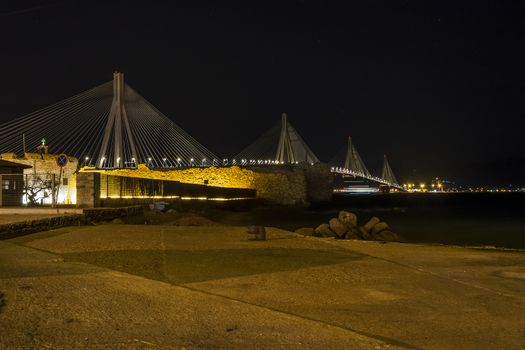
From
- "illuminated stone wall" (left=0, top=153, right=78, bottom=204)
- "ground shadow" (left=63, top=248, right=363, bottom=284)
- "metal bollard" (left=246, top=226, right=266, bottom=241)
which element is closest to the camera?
"ground shadow" (left=63, top=248, right=363, bottom=284)

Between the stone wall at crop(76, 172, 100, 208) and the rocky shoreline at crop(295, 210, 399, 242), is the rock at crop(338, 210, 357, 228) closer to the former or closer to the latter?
the rocky shoreline at crop(295, 210, 399, 242)

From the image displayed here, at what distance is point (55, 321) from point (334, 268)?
14.8 ft

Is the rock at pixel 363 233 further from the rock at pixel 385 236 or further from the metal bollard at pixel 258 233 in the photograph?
the metal bollard at pixel 258 233

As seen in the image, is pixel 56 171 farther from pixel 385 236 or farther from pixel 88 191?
pixel 385 236

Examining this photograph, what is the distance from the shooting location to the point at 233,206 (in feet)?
169

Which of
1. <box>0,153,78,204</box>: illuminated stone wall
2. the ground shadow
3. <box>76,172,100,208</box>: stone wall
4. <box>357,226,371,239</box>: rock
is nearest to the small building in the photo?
<box>0,153,78,204</box>: illuminated stone wall

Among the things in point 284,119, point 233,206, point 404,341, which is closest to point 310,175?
point 284,119

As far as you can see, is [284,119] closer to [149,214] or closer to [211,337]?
[149,214]

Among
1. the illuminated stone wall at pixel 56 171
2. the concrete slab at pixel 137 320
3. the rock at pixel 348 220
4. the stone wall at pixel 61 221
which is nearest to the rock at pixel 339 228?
the rock at pixel 348 220

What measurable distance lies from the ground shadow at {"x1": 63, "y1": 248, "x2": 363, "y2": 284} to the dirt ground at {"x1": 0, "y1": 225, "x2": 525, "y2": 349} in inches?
0.7

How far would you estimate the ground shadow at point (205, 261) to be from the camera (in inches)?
276

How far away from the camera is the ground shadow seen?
700 centimetres

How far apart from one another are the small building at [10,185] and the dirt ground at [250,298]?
A: 1193 centimetres

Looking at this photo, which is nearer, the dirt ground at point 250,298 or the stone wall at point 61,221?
the dirt ground at point 250,298
